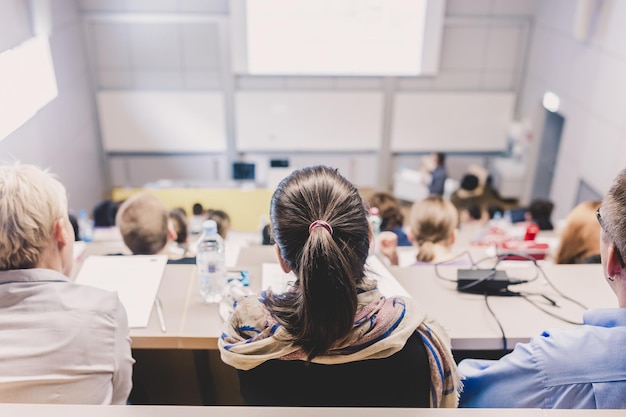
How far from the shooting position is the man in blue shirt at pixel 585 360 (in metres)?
0.98

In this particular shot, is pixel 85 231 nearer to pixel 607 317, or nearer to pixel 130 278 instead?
pixel 130 278

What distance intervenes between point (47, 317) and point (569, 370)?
1.15 m

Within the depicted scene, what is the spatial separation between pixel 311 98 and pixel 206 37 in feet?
4.46

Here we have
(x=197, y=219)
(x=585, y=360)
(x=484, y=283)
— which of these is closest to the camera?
(x=585, y=360)

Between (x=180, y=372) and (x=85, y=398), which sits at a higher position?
(x=85, y=398)

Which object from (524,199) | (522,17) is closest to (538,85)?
(522,17)

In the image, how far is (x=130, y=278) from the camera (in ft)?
5.15

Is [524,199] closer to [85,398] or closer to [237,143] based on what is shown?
[237,143]

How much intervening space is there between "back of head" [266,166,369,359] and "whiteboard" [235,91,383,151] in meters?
4.92

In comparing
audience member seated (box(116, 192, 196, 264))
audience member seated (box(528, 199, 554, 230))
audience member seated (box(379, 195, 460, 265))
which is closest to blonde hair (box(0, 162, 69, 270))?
audience member seated (box(116, 192, 196, 264))

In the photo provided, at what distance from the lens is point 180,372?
1790 mm

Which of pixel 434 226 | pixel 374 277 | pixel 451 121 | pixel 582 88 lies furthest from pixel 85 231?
pixel 582 88

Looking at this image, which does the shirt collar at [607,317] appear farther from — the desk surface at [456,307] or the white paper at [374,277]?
the white paper at [374,277]

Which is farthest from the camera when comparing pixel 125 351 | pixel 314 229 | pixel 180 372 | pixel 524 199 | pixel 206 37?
pixel 524 199
